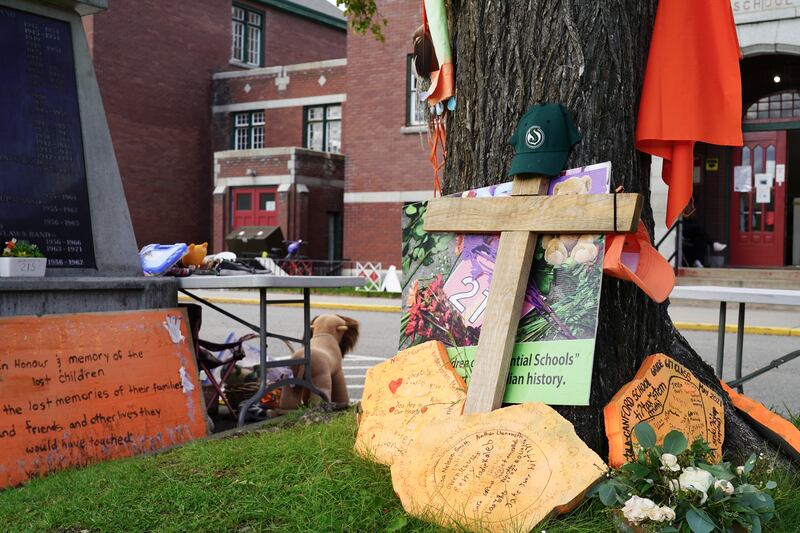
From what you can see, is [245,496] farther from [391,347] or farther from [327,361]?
[391,347]

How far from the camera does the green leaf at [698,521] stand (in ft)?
8.55

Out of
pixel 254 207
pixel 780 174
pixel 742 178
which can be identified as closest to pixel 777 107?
pixel 780 174

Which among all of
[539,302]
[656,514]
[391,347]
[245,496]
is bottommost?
[391,347]

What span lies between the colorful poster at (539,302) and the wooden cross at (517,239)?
0.08 metres

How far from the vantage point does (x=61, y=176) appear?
5082 mm

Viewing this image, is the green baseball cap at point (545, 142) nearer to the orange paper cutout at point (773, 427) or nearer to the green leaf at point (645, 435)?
the green leaf at point (645, 435)

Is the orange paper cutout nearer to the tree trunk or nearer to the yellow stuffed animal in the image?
the tree trunk

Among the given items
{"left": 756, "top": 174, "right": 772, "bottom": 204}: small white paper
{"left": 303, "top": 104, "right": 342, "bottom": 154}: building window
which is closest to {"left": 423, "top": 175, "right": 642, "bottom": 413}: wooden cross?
{"left": 756, "top": 174, "right": 772, "bottom": 204}: small white paper

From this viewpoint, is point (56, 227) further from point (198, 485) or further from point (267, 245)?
point (267, 245)

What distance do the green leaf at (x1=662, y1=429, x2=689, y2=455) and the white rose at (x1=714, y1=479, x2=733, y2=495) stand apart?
0.18 metres

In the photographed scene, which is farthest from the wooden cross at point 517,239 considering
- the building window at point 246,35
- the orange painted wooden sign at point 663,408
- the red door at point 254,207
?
the building window at point 246,35

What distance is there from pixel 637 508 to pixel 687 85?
73.0 inches

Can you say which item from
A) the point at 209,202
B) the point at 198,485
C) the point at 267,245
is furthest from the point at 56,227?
the point at 209,202

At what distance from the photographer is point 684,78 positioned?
11.6ft
